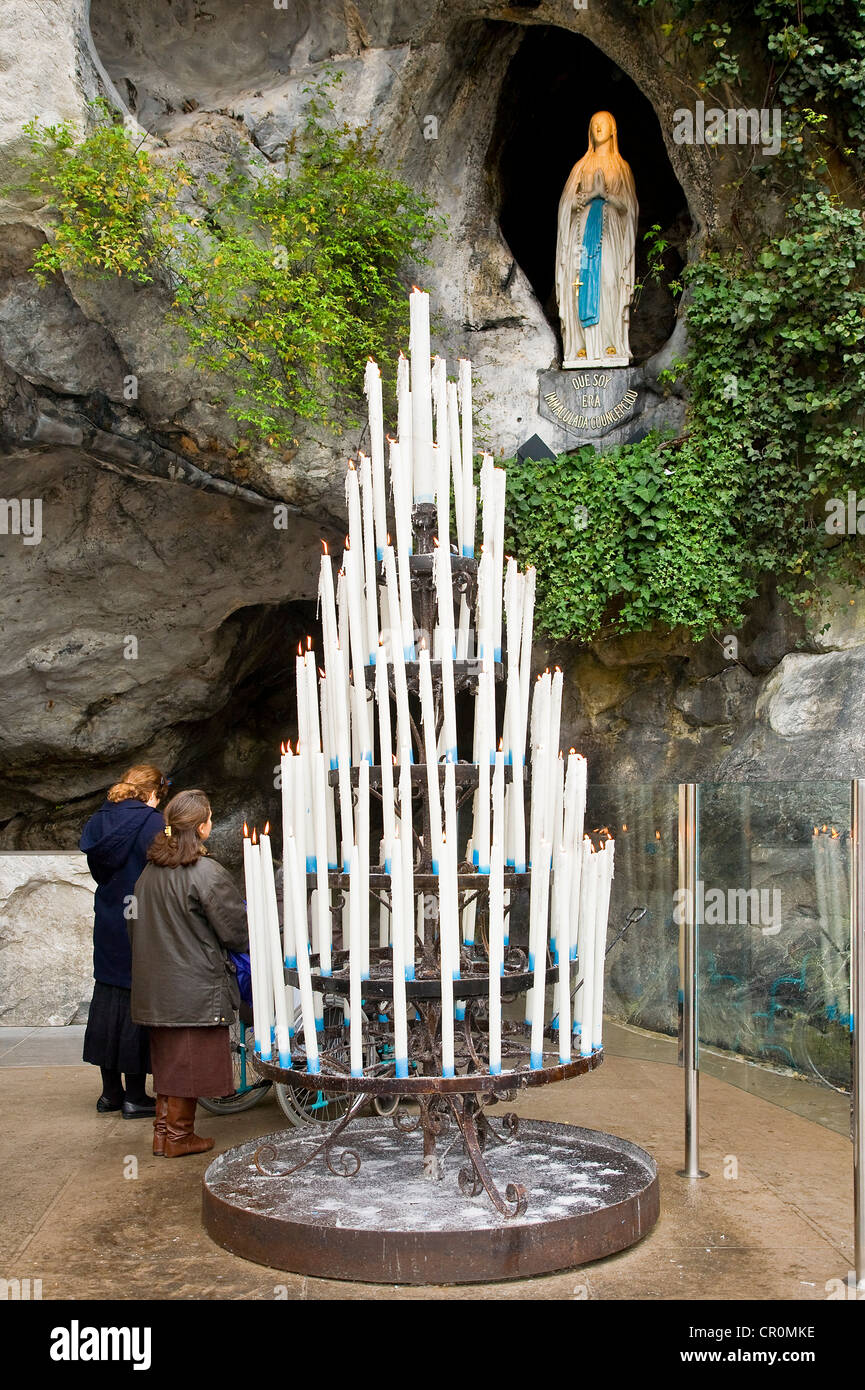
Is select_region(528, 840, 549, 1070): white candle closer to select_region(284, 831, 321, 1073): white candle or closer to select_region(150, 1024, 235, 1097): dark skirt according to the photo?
select_region(284, 831, 321, 1073): white candle

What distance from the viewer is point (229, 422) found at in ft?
28.0

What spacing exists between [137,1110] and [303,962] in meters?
2.56

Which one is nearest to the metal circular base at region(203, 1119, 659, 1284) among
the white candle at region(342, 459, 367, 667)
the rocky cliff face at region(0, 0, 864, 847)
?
the white candle at region(342, 459, 367, 667)

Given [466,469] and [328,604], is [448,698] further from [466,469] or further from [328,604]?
[466,469]

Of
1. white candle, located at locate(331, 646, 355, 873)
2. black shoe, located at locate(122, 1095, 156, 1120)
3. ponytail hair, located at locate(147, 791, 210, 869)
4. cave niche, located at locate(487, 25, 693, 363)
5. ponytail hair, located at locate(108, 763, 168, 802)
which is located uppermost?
cave niche, located at locate(487, 25, 693, 363)

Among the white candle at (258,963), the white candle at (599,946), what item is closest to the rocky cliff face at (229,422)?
the white candle at (599,946)

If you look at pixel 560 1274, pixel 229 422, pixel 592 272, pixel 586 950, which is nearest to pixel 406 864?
pixel 586 950

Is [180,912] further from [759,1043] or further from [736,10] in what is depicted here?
[736,10]

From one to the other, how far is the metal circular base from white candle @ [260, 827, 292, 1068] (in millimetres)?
469

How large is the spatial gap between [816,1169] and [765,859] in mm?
1500

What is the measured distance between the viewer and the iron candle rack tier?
12.3 feet

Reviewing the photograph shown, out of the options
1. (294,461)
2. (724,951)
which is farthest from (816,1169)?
(294,461)

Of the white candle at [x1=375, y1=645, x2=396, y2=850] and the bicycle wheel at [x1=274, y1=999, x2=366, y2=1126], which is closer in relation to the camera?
the white candle at [x1=375, y1=645, x2=396, y2=850]

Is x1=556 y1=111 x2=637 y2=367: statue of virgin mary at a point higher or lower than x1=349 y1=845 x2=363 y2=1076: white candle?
higher
